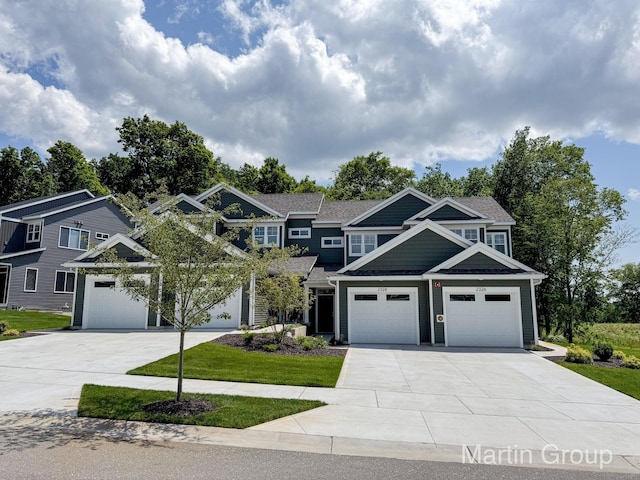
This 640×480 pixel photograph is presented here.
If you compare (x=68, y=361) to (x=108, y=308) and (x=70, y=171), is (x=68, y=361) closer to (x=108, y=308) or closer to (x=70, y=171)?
(x=108, y=308)


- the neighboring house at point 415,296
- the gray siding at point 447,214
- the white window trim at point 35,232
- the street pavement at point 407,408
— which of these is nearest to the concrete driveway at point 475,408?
the street pavement at point 407,408

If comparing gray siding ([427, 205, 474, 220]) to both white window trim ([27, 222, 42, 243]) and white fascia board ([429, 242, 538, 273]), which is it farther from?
white window trim ([27, 222, 42, 243])

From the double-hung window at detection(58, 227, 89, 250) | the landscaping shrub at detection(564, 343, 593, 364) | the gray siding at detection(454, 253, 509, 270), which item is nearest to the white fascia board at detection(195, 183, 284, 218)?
the double-hung window at detection(58, 227, 89, 250)

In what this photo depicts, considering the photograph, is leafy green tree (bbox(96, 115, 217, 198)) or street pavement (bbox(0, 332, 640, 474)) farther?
leafy green tree (bbox(96, 115, 217, 198))

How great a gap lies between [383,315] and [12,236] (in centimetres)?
2588

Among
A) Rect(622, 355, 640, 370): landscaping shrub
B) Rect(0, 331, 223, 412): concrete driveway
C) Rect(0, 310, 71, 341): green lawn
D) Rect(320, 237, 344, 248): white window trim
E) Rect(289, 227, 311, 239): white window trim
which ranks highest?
Rect(289, 227, 311, 239): white window trim

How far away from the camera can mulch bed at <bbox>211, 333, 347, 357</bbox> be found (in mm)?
14134

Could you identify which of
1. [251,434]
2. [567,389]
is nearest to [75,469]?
[251,434]

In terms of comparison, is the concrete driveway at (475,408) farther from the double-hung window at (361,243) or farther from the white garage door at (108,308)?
the white garage door at (108,308)

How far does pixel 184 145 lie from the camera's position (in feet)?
163

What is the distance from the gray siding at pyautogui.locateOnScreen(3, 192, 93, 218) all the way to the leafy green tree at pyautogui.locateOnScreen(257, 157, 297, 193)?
19.5 meters

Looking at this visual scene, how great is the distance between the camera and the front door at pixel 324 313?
73.7ft

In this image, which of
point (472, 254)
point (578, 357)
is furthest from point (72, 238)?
point (578, 357)

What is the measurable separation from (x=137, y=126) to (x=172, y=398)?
4750cm
